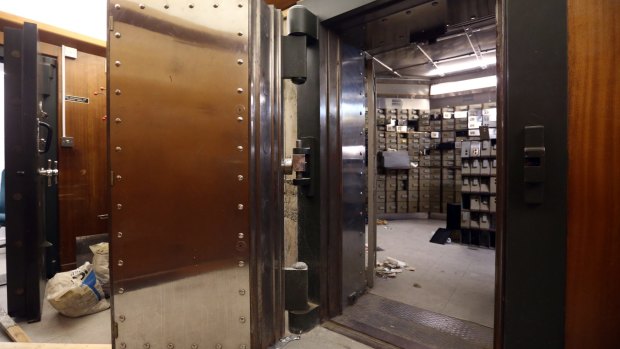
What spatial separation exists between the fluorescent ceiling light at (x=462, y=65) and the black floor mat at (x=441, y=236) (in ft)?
10.0

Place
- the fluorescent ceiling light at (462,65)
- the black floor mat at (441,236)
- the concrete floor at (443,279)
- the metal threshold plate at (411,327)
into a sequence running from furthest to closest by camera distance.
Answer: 1. the fluorescent ceiling light at (462,65)
2. the black floor mat at (441,236)
3. the concrete floor at (443,279)
4. the metal threshold plate at (411,327)

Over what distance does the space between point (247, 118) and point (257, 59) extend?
21cm

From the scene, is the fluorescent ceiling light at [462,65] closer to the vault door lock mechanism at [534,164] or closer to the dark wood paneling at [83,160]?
the vault door lock mechanism at [534,164]

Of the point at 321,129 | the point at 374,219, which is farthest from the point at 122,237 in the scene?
the point at 374,219

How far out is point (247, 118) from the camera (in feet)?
3.37

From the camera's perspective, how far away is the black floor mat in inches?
174

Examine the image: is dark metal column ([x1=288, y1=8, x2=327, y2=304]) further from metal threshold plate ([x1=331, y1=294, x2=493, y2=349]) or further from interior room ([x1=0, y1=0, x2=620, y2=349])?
metal threshold plate ([x1=331, y1=294, x2=493, y2=349])

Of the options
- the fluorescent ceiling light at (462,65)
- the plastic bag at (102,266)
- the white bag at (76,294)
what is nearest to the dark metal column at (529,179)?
the white bag at (76,294)

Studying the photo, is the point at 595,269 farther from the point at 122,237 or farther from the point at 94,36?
the point at 94,36

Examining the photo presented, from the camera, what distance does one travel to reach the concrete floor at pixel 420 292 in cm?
183

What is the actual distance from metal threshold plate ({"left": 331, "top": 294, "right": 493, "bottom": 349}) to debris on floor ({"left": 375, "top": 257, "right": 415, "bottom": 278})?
0.64 metres

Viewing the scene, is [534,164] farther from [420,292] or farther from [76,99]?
[76,99]

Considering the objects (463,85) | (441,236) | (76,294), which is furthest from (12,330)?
(463,85)

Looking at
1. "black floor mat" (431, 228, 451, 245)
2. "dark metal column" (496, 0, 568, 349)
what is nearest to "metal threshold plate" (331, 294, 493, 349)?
"dark metal column" (496, 0, 568, 349)
